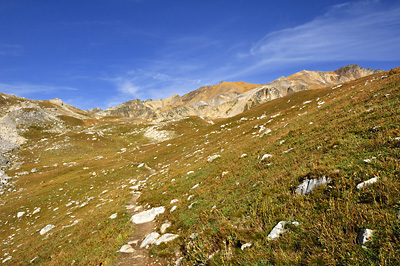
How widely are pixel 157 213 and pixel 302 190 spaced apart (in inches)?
530

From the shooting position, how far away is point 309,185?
802 cm

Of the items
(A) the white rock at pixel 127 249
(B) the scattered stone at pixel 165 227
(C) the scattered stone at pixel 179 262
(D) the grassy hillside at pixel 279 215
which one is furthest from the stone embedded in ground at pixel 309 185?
(A) the white rock at pixel 127 249

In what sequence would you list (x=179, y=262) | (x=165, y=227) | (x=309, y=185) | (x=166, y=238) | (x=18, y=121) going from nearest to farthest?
(x=309, y=185) < (x=179, y=262) < (x=166, y=238) < (x=165, y=227) < (x=18, y=121)

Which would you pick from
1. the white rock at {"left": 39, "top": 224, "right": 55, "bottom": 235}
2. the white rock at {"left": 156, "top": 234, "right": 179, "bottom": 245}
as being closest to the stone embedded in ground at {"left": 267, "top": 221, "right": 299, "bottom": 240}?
the white rock at {"left": 156, "top": 234, "right": 179, "bottom": 245}

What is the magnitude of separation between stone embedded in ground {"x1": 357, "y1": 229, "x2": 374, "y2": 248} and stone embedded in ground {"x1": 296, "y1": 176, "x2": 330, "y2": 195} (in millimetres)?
3289

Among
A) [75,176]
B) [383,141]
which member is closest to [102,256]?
[383,141]

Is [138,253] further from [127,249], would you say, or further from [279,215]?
[279,215]

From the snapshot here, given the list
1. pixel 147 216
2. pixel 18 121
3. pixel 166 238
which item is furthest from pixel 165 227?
pixel 18 121

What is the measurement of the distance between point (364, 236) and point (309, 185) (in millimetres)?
3820

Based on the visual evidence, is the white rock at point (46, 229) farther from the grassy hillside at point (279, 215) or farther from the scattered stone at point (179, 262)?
the scattered stone at point (179, 262)

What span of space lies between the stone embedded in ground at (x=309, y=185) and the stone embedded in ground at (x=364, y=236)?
3.29m

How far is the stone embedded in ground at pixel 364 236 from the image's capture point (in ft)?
13.9

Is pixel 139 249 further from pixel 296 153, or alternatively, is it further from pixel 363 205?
pixel 296 153

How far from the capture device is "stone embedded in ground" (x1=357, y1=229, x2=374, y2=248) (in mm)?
4246
